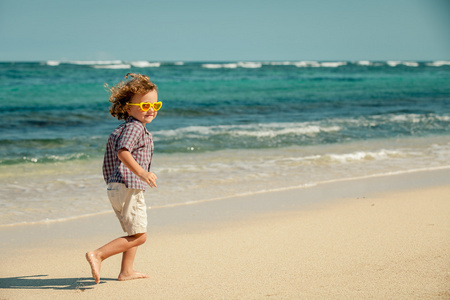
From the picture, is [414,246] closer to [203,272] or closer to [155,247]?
[203,272]

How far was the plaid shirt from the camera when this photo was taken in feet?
10.3

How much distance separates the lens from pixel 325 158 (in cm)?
858

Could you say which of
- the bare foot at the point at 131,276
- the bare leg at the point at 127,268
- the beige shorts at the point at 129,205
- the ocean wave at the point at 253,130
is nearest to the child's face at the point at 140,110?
the beige shorts at the point at 129,205

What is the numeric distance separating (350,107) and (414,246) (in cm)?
1699

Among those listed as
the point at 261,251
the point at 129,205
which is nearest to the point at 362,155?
the point at 261,251

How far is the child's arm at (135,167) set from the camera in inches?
119

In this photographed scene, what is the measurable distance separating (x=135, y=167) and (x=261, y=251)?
141 centimetres

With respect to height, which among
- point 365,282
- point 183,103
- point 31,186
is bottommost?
point 365,282

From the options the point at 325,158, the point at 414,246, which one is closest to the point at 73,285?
the point at 414,246

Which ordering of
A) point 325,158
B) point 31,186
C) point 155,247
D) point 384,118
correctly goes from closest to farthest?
point 155,247 → point 31,186 → point 325,158 → point 384,118

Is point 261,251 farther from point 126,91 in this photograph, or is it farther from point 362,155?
point 362,155

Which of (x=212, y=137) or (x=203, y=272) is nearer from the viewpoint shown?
(x=203, y=272)

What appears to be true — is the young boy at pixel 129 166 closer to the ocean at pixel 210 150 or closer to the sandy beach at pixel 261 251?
the sandy beach at pixel 261 251

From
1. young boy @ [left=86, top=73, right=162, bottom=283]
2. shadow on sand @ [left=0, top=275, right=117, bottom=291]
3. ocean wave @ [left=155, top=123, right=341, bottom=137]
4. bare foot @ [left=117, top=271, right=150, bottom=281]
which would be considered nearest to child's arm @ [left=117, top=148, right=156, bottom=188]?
young boy @ [left=86, top=73, right=162, bottom=283]
